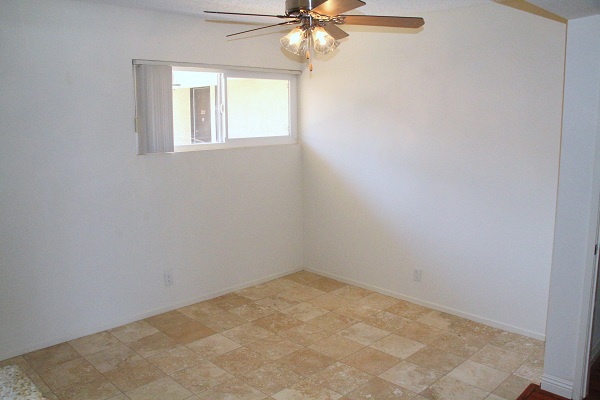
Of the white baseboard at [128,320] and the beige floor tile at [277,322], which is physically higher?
the white baseboard at [128,320]

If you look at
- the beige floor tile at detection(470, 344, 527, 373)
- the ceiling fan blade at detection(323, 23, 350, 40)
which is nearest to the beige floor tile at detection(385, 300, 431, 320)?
the beige floor tile at detection(470, 344, 527, 373)

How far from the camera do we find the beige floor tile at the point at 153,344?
3691 mm

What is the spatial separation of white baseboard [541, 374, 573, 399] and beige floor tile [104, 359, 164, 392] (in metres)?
2.43

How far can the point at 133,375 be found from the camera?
3.36 m

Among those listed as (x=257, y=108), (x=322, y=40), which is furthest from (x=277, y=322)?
(x=322, y=40)

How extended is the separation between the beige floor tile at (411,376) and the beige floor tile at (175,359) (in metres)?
1.32

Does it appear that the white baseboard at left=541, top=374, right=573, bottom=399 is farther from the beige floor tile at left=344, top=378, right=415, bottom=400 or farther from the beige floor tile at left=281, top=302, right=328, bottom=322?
the beige floor tile at left=281, top=302, right=328, bottom=322

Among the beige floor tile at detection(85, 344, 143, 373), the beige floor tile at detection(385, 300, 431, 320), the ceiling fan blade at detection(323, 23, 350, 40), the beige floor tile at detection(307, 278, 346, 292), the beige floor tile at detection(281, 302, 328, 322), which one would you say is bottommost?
the beige floor tile at detection(85, 344, 143, 373)

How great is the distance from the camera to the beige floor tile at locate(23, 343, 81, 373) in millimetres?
3486

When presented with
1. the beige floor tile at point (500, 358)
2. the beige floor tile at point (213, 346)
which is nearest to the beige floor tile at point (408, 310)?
the beige floor tile at point (500, 358)

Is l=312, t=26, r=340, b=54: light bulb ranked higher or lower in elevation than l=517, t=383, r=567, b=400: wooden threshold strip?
higher

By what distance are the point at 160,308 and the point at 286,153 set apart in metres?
1.98

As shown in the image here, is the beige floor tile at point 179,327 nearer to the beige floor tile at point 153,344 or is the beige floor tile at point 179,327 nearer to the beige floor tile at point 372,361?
the beige floor tile at point 153,344

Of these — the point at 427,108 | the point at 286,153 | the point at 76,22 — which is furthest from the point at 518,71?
the point at 76,22
